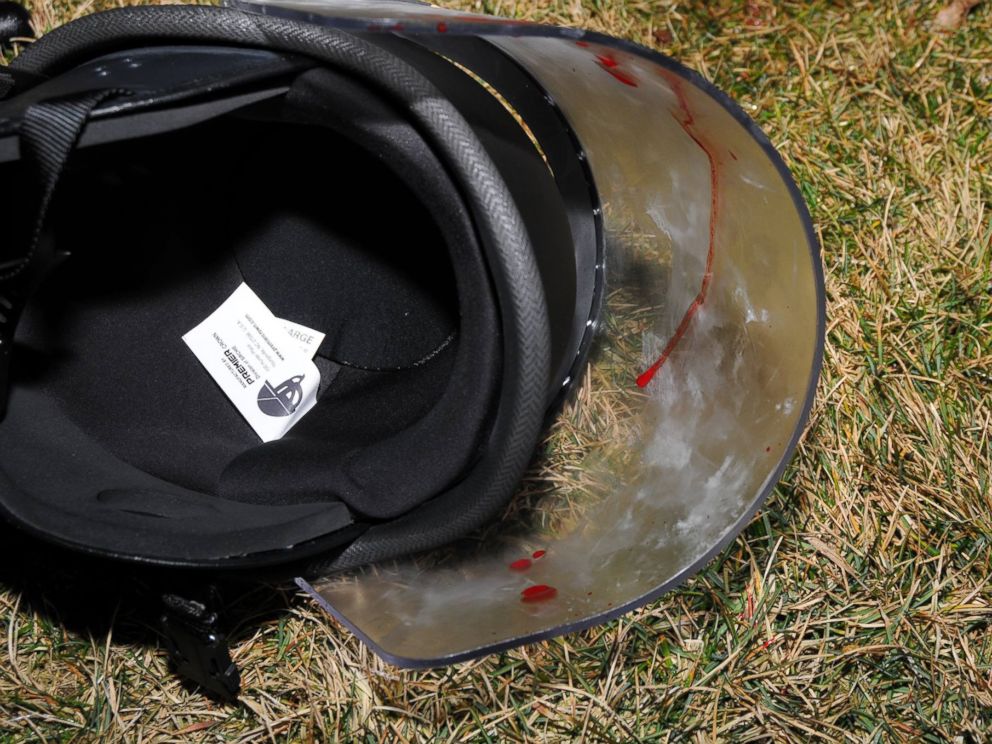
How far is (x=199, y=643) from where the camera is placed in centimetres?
111

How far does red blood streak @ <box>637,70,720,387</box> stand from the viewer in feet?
3.03

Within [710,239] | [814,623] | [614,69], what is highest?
[614,69]

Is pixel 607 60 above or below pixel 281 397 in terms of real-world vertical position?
above

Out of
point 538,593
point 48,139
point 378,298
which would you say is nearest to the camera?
point 48,139

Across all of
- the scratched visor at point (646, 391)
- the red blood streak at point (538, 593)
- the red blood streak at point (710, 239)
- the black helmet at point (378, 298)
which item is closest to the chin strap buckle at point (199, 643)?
the black helmet at point (378, 298)

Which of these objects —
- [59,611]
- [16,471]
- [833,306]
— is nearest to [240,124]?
[16,471]

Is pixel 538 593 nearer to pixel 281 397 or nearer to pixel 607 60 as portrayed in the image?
pixel 281 397

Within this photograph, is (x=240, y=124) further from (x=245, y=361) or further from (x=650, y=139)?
(x=650, y=139)

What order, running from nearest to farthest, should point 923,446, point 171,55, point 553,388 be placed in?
point 171,55, point 553,388, point 923,446

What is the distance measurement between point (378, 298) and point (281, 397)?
19cm

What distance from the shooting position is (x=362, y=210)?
4.04ft

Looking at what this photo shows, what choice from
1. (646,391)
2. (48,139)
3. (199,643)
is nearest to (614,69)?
(646,391)

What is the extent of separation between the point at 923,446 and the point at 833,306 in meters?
0.25

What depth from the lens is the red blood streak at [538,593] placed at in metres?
1.04
